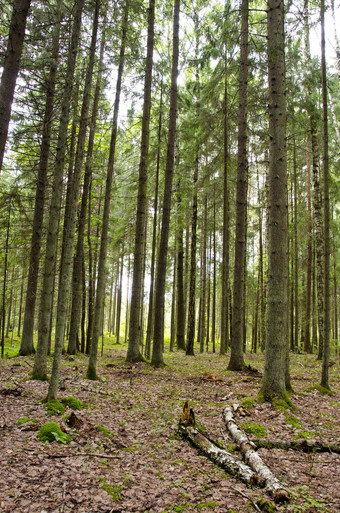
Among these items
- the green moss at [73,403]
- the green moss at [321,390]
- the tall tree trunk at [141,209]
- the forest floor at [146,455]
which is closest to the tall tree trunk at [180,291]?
the tall tree trunk at [141,209]

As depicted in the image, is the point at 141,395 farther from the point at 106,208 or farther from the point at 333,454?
the point at 106,208

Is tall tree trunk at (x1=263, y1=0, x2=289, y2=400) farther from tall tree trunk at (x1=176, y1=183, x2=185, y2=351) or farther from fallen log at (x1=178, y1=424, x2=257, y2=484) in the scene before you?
tall tree trunk at (x1=176, y1=183, x2=185, y2=351)

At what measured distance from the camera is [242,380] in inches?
331

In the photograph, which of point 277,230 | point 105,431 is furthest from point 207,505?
point 277,230

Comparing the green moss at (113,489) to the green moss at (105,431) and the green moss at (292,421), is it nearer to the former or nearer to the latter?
the green moss at (105,431)

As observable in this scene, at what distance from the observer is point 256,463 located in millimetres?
3789

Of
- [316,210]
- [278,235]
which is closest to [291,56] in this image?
[316,210]

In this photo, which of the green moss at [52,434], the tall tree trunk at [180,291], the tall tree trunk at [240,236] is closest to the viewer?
the green moss at [52,434]

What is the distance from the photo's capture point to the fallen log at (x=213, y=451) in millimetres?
3628

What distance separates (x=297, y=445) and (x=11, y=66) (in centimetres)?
716

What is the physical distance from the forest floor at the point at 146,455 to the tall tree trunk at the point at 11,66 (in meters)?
4.12

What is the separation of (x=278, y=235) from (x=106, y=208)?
185 inches

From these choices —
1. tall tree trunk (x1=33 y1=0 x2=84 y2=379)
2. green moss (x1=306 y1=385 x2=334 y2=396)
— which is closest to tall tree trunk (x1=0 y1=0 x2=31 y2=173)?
tall tree trunk (x1=33 y1=0 x2=84 y2=379)

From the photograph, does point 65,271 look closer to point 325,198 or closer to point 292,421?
point 292,421
